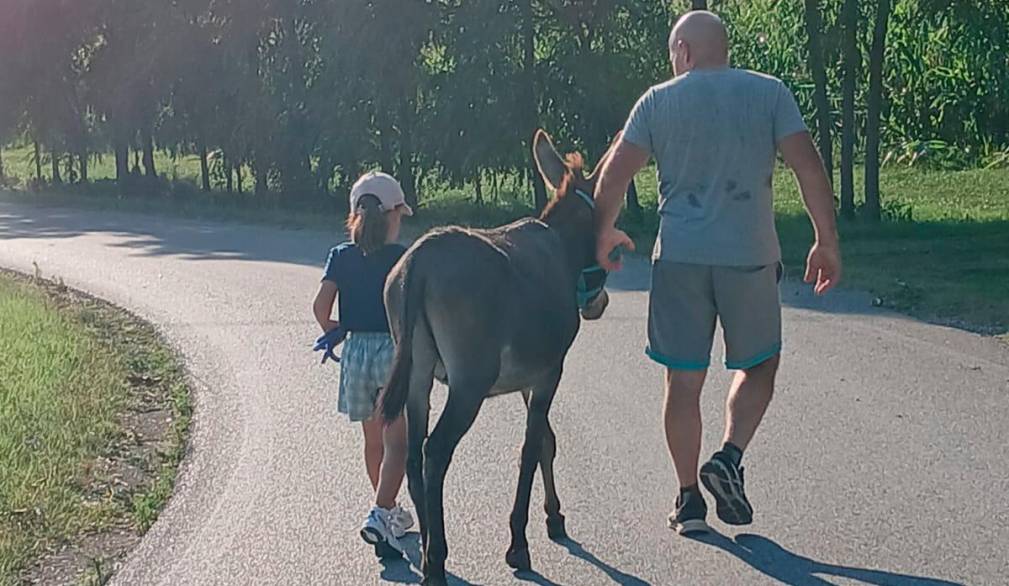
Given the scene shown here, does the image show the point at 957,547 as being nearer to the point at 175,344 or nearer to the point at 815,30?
the point at 175,344

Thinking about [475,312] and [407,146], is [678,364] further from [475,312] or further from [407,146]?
[407,146]

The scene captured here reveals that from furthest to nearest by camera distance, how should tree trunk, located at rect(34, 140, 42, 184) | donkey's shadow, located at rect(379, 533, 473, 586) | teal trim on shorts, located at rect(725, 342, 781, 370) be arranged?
tree trunk, located at rect(34, 140, 42, 184), teal trim on shorts, located at rect(725, 342, 781, 370), donkey's shadow, located at rect(379, 533, 473, 586)

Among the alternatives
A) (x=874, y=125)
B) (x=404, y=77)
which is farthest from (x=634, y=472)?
(x=404, y=77)

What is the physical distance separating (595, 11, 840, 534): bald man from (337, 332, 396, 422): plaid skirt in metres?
1.02

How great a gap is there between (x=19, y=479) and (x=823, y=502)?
13.2ft

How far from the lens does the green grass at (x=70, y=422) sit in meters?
7.10

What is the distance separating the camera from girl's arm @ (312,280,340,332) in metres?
6.62

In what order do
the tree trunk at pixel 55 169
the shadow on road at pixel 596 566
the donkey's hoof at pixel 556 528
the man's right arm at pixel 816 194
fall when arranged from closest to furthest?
the shadow on road at pixel 596 566
the man's right arm at pixel 816 194
the donkey's hoof at pixel 556 528
the tree trunk at pixel 55 169

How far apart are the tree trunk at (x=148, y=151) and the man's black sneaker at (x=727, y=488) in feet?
102

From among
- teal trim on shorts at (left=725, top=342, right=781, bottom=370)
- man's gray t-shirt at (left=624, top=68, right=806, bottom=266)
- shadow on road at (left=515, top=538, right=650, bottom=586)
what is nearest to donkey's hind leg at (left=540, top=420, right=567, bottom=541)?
shadow on road at (left=515, top=538, right=650, bottom=586)

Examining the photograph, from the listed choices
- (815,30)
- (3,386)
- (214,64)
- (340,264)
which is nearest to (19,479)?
(340,264)

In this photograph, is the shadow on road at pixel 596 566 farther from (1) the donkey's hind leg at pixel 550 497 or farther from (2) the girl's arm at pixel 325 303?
(2) the girl's arm at pixel 325 303

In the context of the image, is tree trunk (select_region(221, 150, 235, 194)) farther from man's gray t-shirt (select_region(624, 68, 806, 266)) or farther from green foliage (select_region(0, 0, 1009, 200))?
man's gray t-shirt (select_region(624, 68, 806, 266))

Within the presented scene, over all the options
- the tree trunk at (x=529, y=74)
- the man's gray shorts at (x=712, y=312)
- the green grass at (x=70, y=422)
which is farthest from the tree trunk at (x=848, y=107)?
the man's gray shorts at (x=712, y=312)
